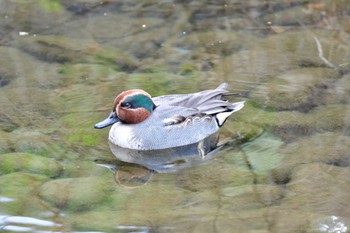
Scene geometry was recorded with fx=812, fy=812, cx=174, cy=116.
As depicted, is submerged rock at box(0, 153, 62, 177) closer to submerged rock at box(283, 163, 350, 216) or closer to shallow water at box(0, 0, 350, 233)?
shallow water at box(0, 0, 350, 233)

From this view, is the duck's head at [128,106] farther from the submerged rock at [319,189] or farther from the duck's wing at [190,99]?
the submerged rock at [319,189]

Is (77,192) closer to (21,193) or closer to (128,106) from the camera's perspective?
(21,193)

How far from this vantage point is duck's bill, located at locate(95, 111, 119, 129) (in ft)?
22.9

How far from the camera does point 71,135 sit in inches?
279

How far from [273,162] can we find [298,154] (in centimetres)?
26

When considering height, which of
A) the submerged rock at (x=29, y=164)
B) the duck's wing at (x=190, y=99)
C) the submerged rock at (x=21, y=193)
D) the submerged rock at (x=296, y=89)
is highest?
the duck's wing at (x=190, y=99)

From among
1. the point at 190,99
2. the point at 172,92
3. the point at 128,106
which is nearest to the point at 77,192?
the point at 128,106

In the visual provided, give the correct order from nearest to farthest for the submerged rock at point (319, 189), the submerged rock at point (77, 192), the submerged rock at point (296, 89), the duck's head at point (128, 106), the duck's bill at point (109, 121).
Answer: the submerged rock at point (319, 189)
the submerged rock at point (77, 192)
the duck's bill at point (109, 121)
the duck's head at point (128, 106)
the submerged rock at point (296, 89)

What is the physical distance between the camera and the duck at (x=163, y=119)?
23.1 ft

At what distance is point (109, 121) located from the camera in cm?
705

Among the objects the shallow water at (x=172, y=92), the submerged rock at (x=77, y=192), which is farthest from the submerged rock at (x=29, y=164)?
the submerged rock at (x=77, y=192)

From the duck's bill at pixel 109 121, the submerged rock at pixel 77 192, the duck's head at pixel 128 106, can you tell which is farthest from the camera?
the duck's head at pixel 128 106

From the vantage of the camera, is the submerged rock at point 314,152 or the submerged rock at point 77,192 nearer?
the submerged rock at point 77,192

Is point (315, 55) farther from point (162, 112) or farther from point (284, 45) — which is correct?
point (162, 112)
